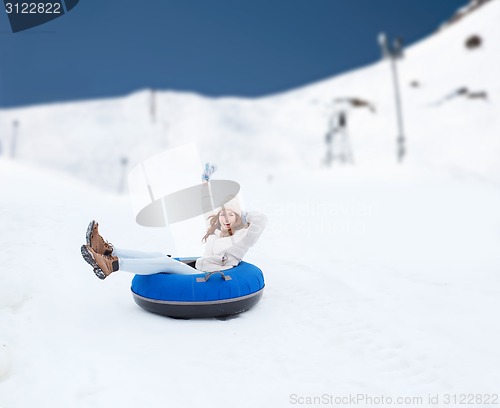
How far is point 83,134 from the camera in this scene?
34.2 metres

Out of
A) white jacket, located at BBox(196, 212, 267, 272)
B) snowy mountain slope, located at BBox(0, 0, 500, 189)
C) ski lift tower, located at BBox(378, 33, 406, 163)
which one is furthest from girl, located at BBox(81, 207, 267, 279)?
snowy mountain slope, located at BBox(0, 0, 500, 189)

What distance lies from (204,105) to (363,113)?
47.4 feet

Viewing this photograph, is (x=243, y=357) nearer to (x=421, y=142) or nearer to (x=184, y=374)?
(x=184, y=374)

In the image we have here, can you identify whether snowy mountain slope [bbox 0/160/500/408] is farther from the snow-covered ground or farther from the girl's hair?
the girl's hair

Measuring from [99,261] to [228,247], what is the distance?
132 centimetres

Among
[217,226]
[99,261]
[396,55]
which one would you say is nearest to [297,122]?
[396,55]

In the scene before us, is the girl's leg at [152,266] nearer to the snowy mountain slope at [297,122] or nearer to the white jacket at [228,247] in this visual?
the white jacket at [228,247]

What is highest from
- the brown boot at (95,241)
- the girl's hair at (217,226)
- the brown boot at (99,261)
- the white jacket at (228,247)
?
the brown boot at (95,241)

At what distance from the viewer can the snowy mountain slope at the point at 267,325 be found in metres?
3.15

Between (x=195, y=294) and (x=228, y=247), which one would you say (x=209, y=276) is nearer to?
(x=195, y=294)

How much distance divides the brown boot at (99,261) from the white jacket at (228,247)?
35.8 inches

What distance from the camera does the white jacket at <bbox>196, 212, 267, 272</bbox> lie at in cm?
446

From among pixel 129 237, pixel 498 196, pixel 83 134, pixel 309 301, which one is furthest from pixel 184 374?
pixel 83 134

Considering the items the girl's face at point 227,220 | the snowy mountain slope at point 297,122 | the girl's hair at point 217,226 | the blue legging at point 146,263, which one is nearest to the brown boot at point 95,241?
the blue legging at point 146,263
